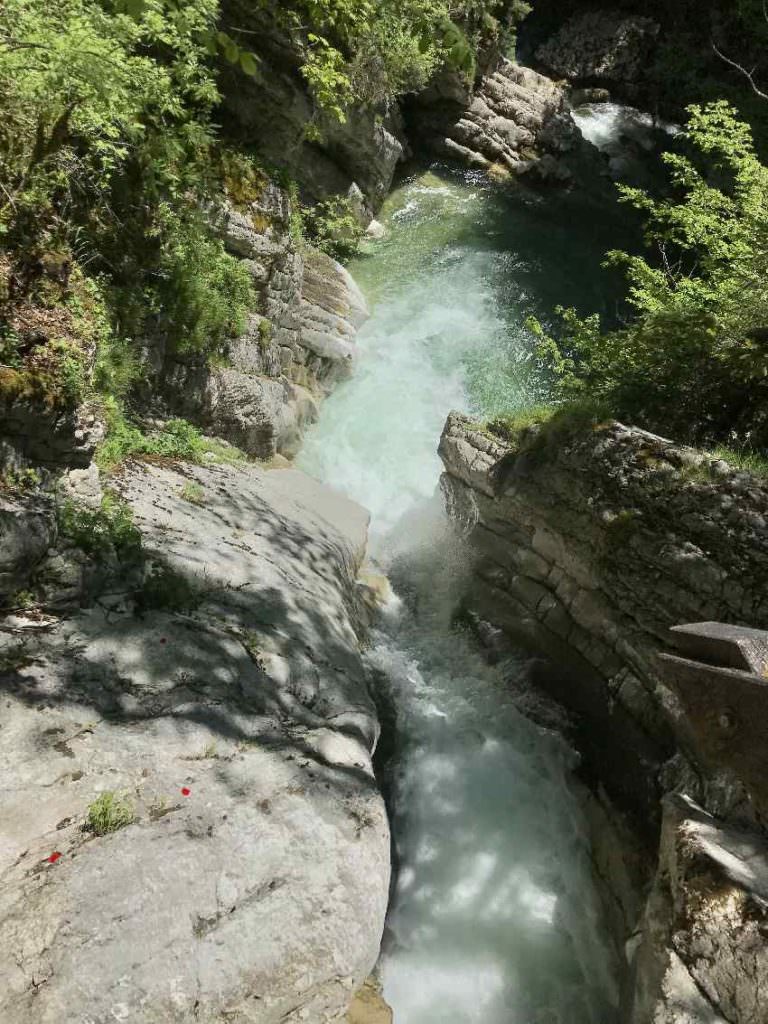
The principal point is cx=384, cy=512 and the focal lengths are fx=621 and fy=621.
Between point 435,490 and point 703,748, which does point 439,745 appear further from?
point 435,490

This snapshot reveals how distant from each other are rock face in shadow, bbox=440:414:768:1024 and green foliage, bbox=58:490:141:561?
4632 millimetres

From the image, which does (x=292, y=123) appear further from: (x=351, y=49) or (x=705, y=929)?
(x=705, y=929)

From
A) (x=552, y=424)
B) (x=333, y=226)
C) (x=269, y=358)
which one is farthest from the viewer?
(x=333, y=226)

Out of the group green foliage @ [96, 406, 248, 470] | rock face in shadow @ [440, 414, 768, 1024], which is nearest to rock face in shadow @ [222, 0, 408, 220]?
green foliage @ [96, 406, 248, 470]

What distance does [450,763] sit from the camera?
25.0 ft

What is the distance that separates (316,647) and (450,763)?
256 cm

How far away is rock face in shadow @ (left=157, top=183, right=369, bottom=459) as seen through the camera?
954cm

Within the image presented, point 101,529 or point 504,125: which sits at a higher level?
point 504,125

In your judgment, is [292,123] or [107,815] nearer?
[107,815]

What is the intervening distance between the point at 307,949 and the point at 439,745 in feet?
12.7

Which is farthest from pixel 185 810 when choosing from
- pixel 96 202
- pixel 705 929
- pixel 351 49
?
pixel 351 49

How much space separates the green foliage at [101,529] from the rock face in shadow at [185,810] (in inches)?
9.8

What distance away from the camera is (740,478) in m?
6.29

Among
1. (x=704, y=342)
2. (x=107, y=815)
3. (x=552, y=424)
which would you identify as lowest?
(x=107, y=815)
